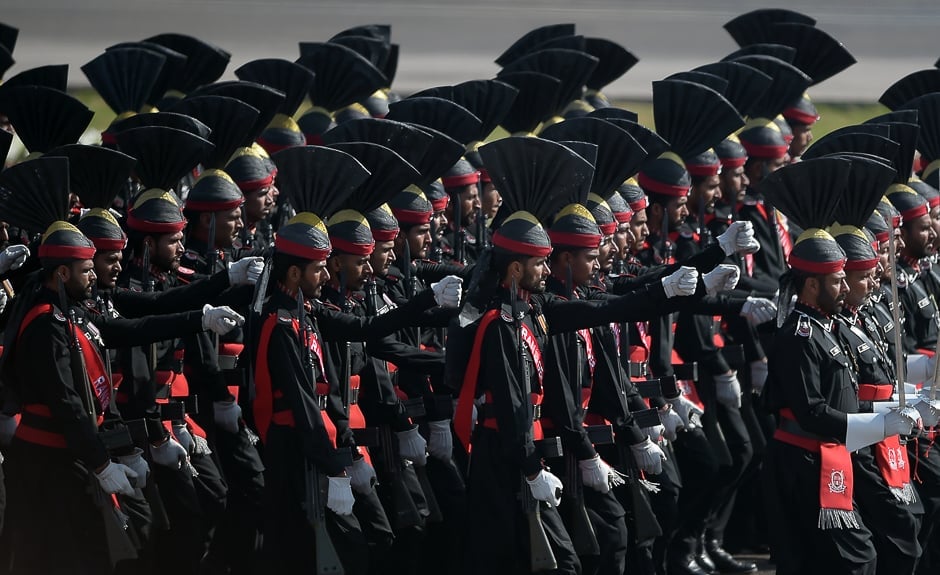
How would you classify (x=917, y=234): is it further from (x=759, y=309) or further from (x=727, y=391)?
(x=759, y=309)

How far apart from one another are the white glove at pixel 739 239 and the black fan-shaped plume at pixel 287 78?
417cm

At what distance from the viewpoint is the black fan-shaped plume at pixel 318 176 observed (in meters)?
7.76

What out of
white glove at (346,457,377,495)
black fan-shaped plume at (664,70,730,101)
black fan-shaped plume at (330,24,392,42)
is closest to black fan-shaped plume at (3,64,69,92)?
black fan-shaped plume at (330,24,392,42)

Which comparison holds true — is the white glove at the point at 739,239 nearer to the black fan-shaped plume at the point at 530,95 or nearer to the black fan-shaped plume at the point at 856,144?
the black fan-shaped plume at the point at 856,144

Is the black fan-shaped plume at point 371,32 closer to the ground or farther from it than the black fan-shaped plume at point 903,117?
farther from it

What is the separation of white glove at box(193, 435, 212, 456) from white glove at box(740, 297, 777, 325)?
263 centimetres

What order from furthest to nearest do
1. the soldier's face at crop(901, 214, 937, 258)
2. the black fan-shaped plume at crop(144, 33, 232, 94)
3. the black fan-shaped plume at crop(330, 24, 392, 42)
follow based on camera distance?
the black fan-shaped plume at crop(330, 24, 392, 42) → the black fan-shaped plume at crop(144, 33, 232, 94) → the soldier's face at crop(901, 214, 937, 258)

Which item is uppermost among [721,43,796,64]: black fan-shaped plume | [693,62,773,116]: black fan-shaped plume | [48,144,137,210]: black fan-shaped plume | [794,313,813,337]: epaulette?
[721,43,796,64]: black fan-shaped plume

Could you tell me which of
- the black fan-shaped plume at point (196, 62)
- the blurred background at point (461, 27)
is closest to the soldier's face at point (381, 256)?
the black fan-shaped plume at point (196, 62)

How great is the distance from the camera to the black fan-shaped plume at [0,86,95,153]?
9.41 metres

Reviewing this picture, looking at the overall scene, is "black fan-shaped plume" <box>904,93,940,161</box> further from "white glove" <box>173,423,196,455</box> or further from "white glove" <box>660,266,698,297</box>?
"white glove" <box>173,423,196,455</box>

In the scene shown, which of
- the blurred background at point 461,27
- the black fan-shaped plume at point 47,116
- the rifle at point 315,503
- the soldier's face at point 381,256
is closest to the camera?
the rifle at point 315,503

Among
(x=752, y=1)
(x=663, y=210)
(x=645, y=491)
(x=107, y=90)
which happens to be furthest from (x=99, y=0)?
(x=645, y=491)

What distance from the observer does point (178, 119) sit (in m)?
9.24
